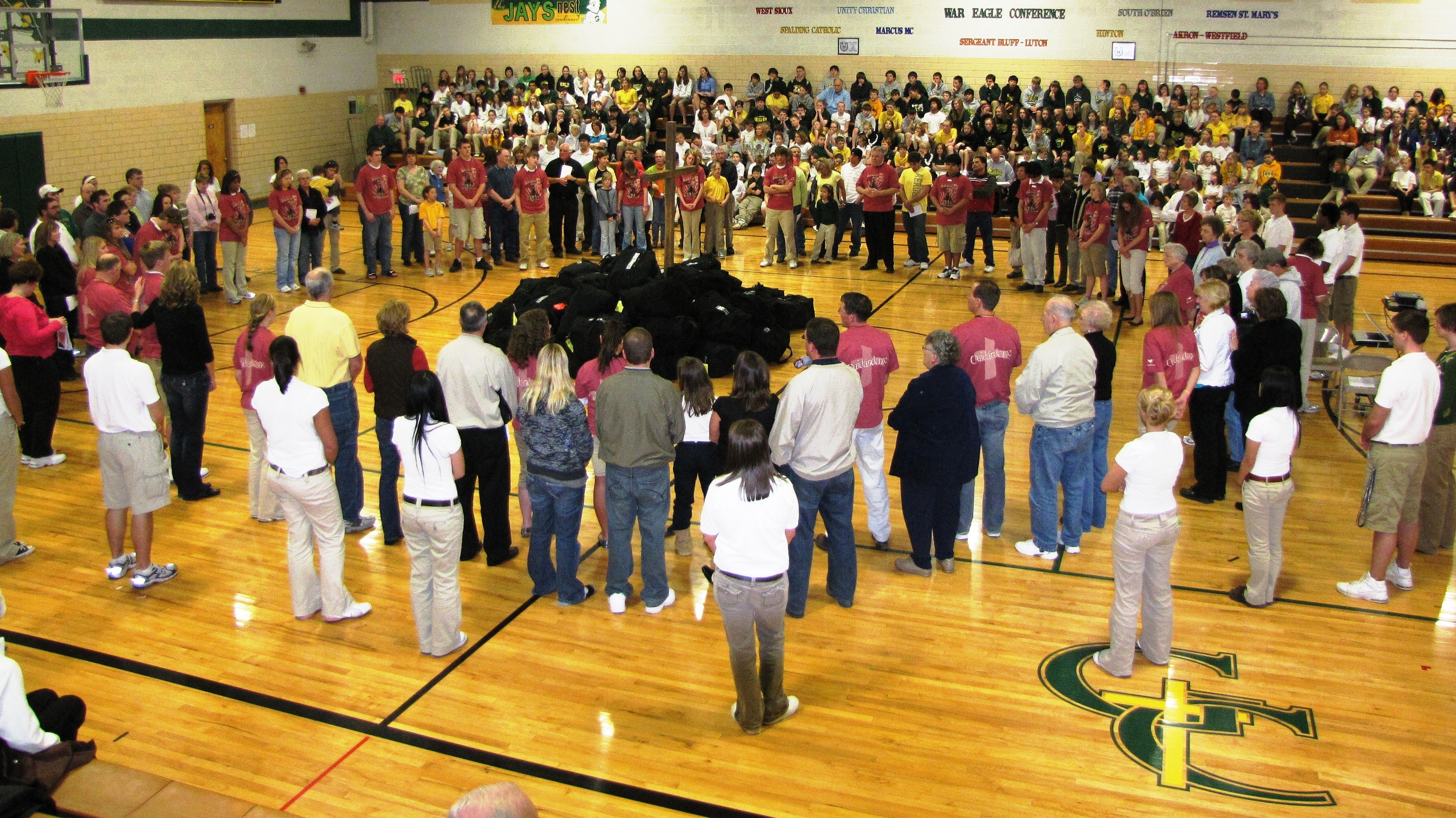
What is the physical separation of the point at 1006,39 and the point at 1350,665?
1963cm

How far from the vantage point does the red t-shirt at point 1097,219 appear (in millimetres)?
13039

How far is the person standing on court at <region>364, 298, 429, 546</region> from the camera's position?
21.7ft

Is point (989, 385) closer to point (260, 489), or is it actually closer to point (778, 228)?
point (260, 489)

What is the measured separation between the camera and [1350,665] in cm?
576

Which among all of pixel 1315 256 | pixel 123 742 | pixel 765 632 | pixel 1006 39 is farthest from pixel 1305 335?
pixel 1006 39

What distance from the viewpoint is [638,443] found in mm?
5848

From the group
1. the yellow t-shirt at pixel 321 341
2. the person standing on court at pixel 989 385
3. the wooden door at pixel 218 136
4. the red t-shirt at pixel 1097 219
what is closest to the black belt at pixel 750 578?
the person standing on court at pixel 989 385

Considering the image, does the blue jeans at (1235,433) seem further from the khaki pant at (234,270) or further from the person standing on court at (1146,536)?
the khaki pant at (234,270)

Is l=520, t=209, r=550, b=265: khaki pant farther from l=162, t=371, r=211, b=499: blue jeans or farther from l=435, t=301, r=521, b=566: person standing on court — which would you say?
l=435, t=301, r=521, b=566: person standing on court

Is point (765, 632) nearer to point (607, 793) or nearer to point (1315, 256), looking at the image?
point (607, 793)

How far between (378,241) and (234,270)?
193cm

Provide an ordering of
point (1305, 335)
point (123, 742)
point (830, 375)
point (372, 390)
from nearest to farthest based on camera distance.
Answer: point (123, 742) < point (830, 375) < point (372, 390) < point (1305, 335)

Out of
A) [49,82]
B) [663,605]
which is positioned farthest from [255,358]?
[49,82]

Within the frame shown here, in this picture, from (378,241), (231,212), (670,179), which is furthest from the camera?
(378,241)
